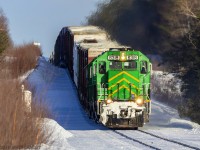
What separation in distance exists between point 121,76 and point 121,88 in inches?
17.9

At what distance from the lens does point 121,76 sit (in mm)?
24516

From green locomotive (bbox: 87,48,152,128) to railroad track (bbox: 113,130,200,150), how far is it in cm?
60

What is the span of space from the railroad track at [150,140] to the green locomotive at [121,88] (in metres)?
0.60

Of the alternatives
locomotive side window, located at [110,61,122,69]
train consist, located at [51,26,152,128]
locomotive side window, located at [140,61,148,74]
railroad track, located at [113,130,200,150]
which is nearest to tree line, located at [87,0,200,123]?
locomotive side window, located at [140,61,148,74]

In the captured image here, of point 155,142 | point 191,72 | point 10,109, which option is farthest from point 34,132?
point 191,72

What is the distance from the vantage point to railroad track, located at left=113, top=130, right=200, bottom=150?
1812 centimetres

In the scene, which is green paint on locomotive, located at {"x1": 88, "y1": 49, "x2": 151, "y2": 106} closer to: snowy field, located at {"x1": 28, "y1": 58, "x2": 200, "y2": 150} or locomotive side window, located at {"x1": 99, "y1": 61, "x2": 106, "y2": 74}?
locomotive side window, located at {"x1": 99, "y1": 61, "x2": 106, "y2": 74}

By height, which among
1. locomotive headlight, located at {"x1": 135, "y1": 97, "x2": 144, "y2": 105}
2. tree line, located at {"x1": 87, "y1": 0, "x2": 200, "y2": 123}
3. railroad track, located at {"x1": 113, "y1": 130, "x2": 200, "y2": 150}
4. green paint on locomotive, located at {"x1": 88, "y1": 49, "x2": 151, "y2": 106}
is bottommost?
railroad track, located at {"x1": 113, "y1": 130, "x2": 200, "y2": 150}

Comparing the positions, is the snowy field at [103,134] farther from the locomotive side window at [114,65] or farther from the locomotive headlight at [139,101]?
the locomotive side window at [114,65]

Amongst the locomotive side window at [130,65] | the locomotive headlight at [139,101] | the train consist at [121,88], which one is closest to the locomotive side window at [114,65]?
the train consist at [121,88]

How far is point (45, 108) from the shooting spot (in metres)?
17.8

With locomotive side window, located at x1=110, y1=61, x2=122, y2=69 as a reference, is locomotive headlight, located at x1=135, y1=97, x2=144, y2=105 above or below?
below

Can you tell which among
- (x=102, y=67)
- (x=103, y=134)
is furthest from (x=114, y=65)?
(x=103, y=134)

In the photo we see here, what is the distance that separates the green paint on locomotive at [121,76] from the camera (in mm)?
24359
